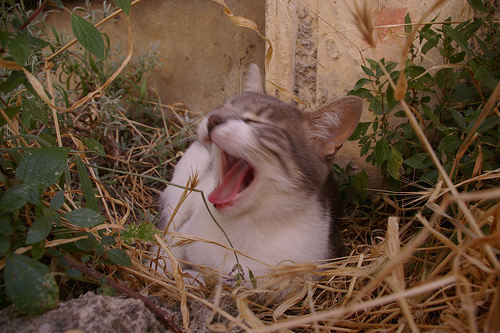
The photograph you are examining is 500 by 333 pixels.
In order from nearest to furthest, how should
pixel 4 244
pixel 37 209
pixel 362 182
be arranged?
pixel 4 244 < pixel 37 209 < pixel 362 182

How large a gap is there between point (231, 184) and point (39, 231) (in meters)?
0.83

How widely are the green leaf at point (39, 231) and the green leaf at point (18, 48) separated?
0.44 metres

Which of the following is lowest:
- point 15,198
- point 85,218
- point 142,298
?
point 142,298

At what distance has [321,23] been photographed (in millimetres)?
2252

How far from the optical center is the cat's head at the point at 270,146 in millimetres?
Result: 1492

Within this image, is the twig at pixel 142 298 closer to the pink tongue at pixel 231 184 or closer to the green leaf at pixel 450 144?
the pink tongue at pixel 231 184

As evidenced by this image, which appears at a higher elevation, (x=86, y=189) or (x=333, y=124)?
(x=333, y=124)

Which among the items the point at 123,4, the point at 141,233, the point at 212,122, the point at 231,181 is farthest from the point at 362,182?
the point at 123,4

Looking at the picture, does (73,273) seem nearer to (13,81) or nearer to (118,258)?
(118,258)

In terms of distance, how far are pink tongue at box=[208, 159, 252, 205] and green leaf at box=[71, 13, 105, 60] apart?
73 cm

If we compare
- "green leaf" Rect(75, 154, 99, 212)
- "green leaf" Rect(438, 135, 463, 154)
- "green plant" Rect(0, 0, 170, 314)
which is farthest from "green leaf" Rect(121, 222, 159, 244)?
"green leaf" Rect(438, 135, 463, 154)

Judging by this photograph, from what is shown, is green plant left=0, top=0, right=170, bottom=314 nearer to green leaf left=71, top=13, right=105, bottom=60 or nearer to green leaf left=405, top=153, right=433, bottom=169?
green leaf left=71, top=13, right=105, bottom=60

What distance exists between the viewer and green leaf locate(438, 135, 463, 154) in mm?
1537

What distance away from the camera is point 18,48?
1.00 m
